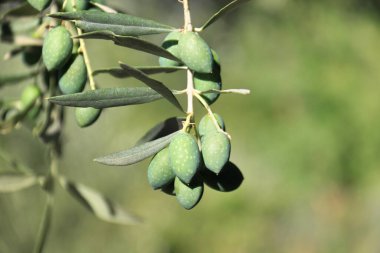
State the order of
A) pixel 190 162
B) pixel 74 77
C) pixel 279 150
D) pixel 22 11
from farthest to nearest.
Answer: pixel 279 150 < pixel 22 11 < pixel 74 77 < pixel 190 162

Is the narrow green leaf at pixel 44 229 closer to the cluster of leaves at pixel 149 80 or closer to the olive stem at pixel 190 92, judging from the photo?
the cluster of leaves at pixel 149 80

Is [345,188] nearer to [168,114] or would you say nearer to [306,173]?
[306,173]

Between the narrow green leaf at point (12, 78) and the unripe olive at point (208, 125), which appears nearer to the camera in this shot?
the unripe olive at point (208, 125)

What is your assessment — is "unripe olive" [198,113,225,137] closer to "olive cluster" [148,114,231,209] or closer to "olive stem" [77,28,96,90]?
"olive cluster" [148,114,231,209]

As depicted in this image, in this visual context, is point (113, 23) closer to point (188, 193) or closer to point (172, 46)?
point (172, 46)

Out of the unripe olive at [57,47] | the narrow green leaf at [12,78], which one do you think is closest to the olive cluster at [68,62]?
the unripe olive at [57,47]

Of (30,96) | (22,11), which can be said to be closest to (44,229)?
(30,96)

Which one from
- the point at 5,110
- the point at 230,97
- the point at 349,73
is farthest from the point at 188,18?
the point at 230,97
